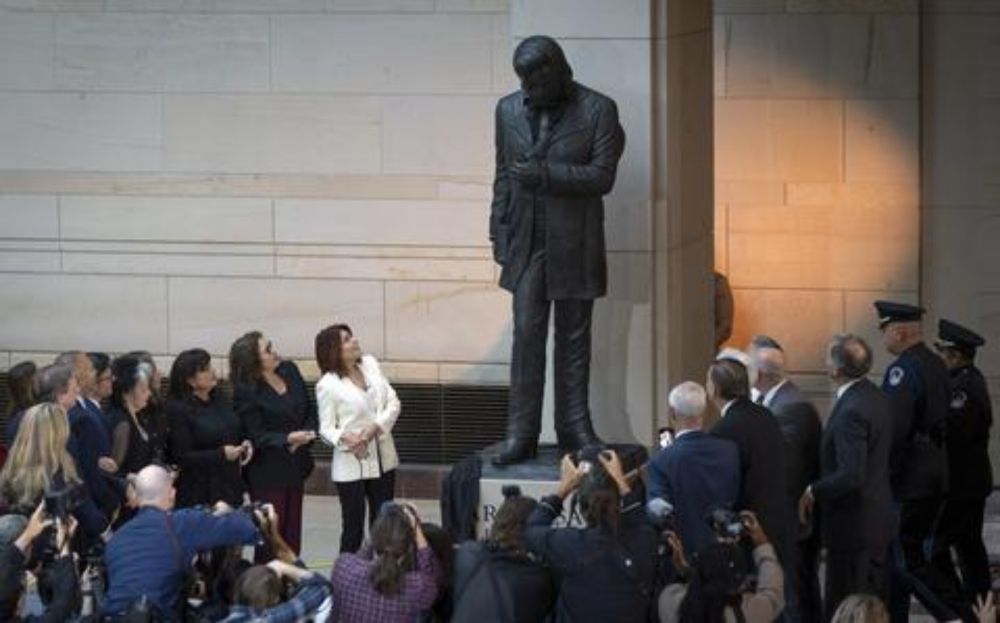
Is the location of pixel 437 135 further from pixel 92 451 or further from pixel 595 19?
pixel 92 451

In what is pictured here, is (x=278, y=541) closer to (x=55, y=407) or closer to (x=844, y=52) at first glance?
(x=55, y=407)

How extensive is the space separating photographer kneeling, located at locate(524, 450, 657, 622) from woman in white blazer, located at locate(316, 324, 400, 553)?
377cm

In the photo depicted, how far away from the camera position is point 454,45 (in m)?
20.1

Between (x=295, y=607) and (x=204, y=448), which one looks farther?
(x=204, y=448)

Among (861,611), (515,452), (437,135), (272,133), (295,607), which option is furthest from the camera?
(272,133)

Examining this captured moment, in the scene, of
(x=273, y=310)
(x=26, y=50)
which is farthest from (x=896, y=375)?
(x=26, y=50)

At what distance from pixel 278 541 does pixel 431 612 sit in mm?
839

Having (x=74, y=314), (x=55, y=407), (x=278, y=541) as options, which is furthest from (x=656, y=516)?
(x=74, y=314)

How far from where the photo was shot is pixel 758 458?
1472cm

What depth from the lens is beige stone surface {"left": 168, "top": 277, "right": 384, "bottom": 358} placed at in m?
20.4

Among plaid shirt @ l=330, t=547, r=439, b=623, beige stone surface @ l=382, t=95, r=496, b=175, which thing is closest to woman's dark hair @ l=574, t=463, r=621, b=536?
plaid shirt @ l=330, t=547, r=439, b=623

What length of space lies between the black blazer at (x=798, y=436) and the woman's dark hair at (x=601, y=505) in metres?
2.42

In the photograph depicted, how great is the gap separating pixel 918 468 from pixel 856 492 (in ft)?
3.29

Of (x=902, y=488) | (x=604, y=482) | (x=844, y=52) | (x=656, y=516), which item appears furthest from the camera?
(x=844, y=52)
